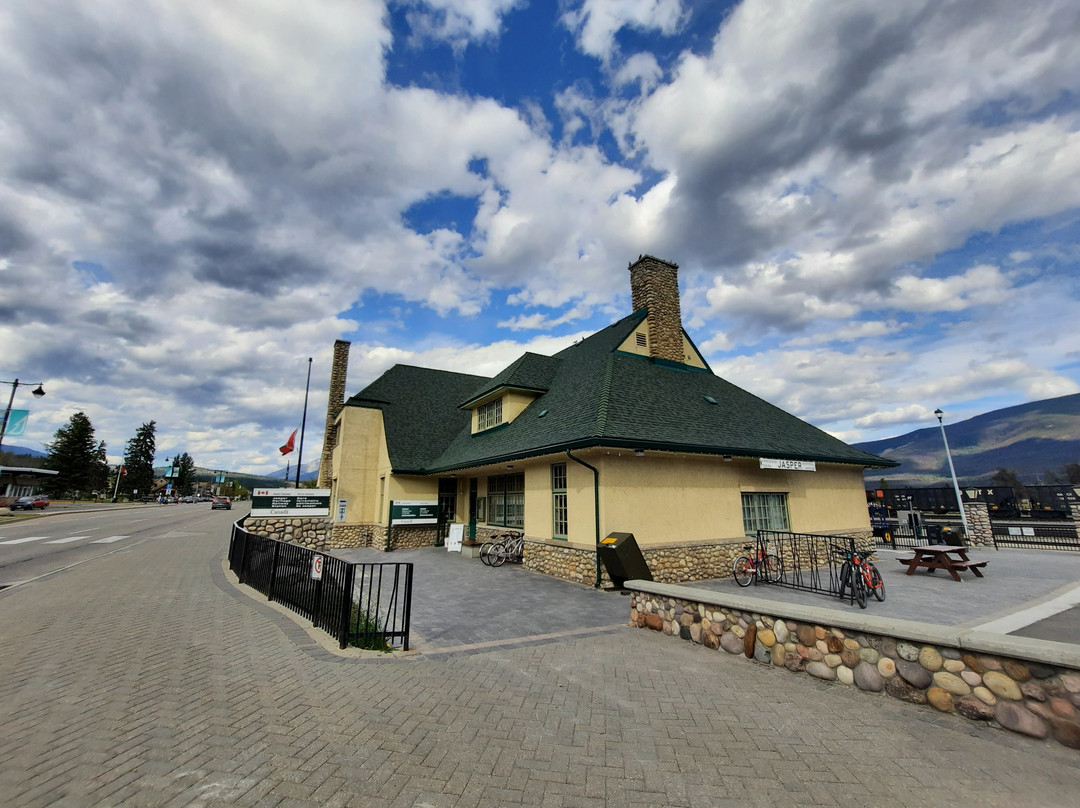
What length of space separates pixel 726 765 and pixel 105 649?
8093mm

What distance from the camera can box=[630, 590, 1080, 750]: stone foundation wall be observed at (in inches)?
146

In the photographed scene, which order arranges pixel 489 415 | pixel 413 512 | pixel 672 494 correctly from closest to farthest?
1. pixel 672 494
2. pixel 489 415
3. pixel 413 512

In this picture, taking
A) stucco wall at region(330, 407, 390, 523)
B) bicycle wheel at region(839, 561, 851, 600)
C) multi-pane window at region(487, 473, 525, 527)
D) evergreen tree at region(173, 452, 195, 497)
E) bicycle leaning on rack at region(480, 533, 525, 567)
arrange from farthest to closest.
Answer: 1. evergreen tree at region(173, 452, 195, 497)
2. stucco wall at region(330, 407, 390, 523)
3. multi-pane window at region(487, 473, 525, 527)
4. bicycle leaning on rack at region(480, 533, 525, 567)
5. bicycle wheel at region(839, 561, 851, 600)

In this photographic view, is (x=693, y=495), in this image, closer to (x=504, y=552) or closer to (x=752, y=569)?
(x=752, y=569)

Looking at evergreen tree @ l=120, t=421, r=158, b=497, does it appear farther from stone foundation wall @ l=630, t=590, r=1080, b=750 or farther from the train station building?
stone foundation wall @ l=630, t=590, r=1080, b=750

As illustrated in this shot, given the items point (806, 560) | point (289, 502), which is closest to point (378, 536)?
point (289, 502)

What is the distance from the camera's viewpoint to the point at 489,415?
20.0 meters

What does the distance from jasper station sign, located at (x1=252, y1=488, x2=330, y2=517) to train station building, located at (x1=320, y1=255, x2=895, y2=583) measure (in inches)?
101

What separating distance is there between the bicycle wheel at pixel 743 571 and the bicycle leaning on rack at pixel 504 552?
6522 mm

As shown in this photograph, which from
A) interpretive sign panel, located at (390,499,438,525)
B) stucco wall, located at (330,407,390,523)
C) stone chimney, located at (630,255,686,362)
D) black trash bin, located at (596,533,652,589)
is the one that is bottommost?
black trash bin, located at (596,533,652,589)

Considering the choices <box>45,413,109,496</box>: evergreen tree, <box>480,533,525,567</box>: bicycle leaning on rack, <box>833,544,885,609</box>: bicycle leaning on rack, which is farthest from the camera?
<box>45,413,109,496</box>: evergreen tree

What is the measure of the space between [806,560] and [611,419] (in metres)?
8.99

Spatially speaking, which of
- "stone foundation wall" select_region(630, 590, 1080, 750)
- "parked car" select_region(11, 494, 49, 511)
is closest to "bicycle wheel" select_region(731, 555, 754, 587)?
"stone foundation wall" select_region(630, 590, 1080, 750)

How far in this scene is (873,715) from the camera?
14.2ft
